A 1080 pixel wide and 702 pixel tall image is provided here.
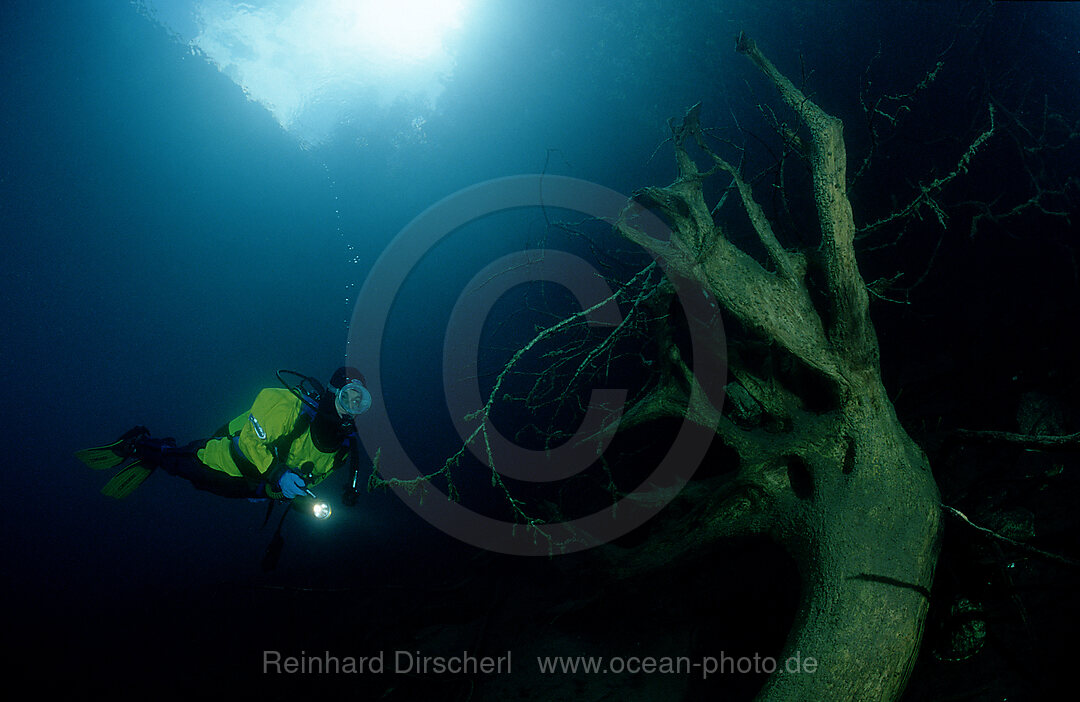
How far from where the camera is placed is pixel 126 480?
4.79m

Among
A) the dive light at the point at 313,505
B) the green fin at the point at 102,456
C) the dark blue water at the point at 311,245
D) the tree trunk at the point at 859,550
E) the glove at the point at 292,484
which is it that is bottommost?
the tree trunk at the point at 859,550

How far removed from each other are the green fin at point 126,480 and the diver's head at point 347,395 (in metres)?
3.19

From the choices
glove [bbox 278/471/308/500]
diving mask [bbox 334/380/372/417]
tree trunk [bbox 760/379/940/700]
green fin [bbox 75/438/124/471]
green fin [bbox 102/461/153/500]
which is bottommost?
tree trunk [bbox 760/379/940/700]

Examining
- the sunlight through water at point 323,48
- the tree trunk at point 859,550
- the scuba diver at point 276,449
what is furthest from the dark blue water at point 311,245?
the scuba diver at point 276,449

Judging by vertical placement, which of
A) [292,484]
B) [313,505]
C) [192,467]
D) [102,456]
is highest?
[102,456]

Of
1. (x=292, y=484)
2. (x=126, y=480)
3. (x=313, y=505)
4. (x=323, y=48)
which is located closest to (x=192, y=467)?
(x=126, y=480)

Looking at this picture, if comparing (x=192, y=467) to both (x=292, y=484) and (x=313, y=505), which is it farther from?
(x=313, y=505)

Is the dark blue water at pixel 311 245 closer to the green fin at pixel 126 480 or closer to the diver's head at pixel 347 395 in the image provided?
the green fin at pixel 126 480

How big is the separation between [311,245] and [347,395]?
32.3m

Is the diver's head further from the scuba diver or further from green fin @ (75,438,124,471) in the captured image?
green fin @ (75,438,124,471)

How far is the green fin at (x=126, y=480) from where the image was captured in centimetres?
471

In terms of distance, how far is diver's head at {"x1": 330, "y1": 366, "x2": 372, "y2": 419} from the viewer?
371 cm

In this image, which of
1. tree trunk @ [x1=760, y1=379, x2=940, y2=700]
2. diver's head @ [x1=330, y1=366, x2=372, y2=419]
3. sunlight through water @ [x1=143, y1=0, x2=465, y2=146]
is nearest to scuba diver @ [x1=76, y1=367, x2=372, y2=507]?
diver's head @ [x1=330, y1=366, x2=372, y2=419]

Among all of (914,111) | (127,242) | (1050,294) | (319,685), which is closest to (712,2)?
(914,111)
